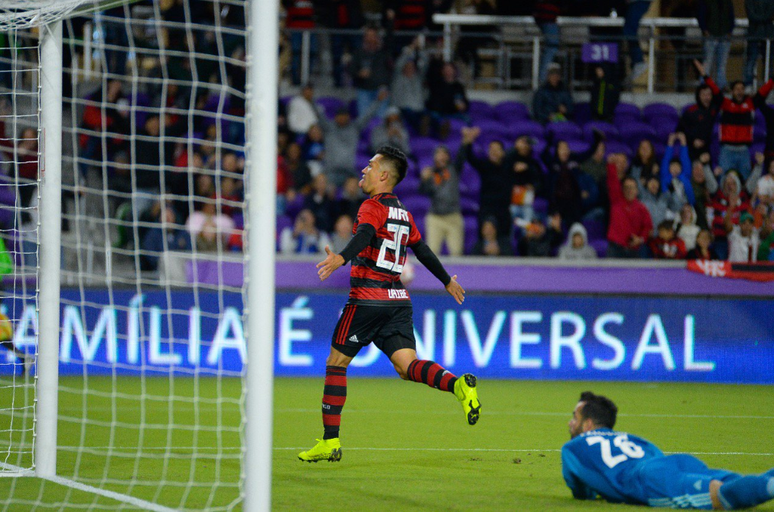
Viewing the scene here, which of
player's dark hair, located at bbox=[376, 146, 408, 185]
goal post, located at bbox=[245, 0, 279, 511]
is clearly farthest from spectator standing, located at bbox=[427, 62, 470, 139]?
goal post, located at bbox=[245, 0, 279, 511]

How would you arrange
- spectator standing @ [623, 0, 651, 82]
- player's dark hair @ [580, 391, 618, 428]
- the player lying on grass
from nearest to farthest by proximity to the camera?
the player lying on grass < player's dark hair @ [580, 391, 618, 428] < spectator standing @ [623, 0, 651, 82]

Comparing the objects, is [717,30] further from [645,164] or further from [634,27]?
[645,164]

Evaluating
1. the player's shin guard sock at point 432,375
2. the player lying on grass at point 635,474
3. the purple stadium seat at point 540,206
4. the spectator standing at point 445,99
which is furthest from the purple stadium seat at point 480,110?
the player lying on grass at point 635,474

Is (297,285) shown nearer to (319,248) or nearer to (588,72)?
(319,248)

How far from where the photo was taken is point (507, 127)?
50.8 feet

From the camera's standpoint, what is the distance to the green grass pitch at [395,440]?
200 inches

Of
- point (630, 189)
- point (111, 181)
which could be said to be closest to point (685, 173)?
point (630, 189)

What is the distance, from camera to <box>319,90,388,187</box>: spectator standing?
46.2 feet

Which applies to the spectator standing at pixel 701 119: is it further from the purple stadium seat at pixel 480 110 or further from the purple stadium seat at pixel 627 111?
the purple stadium seat at pixel 480 110

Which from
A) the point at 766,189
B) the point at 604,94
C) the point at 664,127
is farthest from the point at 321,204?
the point at 766,189

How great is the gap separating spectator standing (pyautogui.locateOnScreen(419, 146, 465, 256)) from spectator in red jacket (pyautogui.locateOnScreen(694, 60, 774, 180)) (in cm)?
388

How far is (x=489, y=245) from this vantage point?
12.7 metres

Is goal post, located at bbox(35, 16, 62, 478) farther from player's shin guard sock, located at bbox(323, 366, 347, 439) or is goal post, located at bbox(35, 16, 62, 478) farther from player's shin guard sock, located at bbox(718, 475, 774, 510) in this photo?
player's shin guard sock, located at bbox(718, 475, 774, 510)

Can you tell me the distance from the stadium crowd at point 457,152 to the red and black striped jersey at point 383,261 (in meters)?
5.92
